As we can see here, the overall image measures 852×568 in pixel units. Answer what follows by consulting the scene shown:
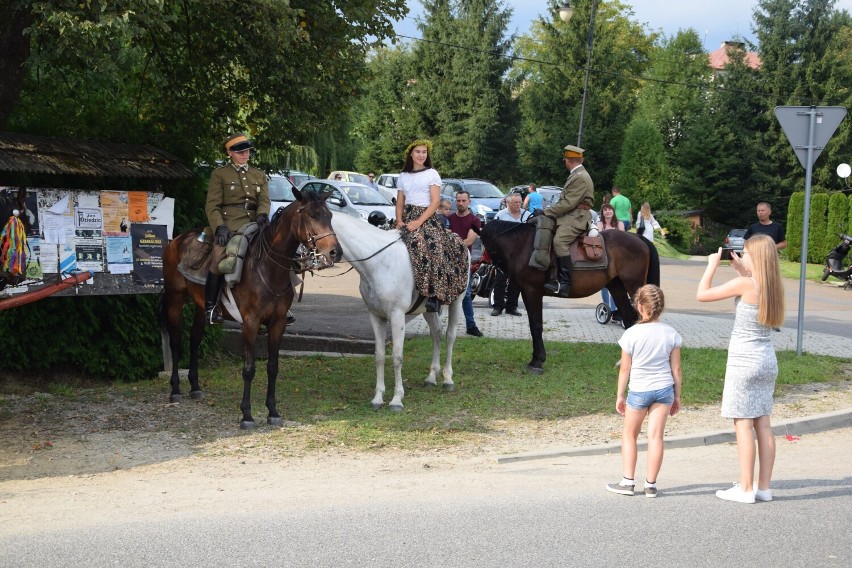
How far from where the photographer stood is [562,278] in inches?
522

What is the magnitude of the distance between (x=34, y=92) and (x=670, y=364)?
9454 millimetres

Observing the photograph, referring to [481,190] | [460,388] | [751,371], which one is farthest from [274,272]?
[481,190]

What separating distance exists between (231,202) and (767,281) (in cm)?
581

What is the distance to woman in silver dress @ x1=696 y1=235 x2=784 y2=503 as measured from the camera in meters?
7.41

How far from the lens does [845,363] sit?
47.1ft

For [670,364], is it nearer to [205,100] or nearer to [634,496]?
[634,496]

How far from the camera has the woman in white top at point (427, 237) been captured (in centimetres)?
1119

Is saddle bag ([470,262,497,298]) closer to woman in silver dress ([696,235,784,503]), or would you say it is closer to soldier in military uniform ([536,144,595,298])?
soldier in military uniform ([536,144,595,298])

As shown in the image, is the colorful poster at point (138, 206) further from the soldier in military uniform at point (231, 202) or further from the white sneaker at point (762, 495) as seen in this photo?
the white sneaker at point (762, 495)

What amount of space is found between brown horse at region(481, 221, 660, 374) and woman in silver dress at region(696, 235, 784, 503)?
576 cm

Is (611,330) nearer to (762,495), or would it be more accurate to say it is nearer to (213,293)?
(213,293)

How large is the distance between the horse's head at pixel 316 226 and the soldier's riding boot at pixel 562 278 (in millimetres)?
4204

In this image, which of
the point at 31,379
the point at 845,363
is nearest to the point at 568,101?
the point at 845,363

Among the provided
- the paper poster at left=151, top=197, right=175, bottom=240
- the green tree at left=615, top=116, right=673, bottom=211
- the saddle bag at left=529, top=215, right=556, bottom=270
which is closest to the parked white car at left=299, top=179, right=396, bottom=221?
the saddle bag at left=529, top=215, right=556, bottom=270
